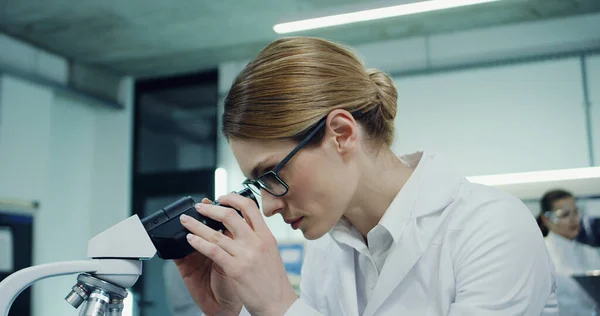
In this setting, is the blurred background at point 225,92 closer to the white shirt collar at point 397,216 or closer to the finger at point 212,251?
the white shirt collar at point 397,216

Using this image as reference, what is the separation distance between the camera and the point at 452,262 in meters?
1.05

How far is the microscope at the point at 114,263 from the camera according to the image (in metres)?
0.86

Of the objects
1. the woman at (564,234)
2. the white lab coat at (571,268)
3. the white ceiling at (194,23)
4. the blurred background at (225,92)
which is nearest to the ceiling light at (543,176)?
the blurred background at (225,92)

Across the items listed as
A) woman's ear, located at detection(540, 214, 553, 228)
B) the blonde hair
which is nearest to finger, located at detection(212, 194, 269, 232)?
the blonde hair

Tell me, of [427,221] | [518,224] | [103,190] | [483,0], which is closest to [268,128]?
[427,221]

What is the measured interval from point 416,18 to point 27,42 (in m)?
2.99

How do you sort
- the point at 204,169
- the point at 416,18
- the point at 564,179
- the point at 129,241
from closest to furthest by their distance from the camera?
the point at 129,241 < the point at 564,179 < the point at 416,18 < the point at 204,169

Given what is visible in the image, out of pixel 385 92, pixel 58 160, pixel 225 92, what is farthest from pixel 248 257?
pixel 58 160

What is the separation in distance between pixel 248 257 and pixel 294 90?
311 millimetres

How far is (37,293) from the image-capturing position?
4473mm

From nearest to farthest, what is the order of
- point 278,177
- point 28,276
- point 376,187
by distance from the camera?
point 28,276 < point 278,177 < point 376,187

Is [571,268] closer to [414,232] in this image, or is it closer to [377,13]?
[377,13]

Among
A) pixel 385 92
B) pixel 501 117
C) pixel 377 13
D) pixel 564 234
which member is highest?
pixel 377 13

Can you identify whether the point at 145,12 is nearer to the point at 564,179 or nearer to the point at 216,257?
the point at 564,179
